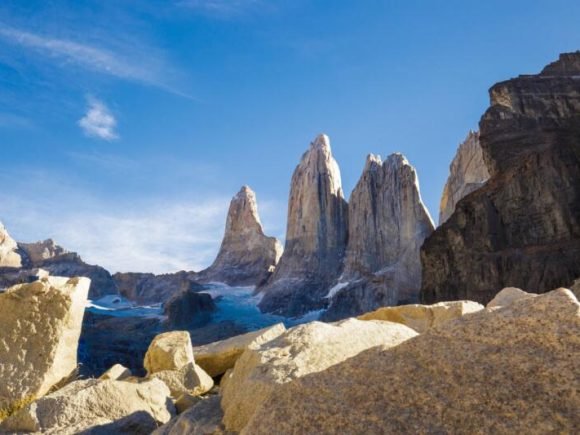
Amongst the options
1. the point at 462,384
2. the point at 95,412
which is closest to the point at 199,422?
the point at 95,412

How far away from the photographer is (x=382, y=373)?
3.60 m

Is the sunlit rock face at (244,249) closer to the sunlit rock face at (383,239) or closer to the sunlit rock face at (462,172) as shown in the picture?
the sunlit rock face at (383,239)

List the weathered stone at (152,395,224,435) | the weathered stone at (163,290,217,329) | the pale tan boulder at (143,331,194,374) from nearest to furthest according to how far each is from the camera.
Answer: the weathered stone at (152,395,224,435)
the pale tan boulder at (143,331,194,374)
the weathered stone at (163,290,217,329)

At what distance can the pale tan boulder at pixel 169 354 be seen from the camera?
37.0 ft

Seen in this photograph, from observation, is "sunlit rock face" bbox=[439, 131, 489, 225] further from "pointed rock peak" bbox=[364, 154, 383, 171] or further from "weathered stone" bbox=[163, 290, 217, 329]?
"weathered stone" bbox=[163, 290, 217, 329]

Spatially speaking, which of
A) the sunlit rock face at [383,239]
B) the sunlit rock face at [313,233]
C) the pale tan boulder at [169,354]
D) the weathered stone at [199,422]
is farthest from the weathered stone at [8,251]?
the weathered stone at [199,422]

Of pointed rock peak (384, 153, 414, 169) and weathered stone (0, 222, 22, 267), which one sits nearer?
pointed rock peak (384, 153, 414, 169)

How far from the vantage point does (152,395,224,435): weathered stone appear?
5125 mm

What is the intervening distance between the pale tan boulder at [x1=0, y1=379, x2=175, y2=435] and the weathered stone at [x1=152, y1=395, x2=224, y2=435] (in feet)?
4.49

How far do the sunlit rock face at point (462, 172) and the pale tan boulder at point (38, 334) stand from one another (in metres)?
123

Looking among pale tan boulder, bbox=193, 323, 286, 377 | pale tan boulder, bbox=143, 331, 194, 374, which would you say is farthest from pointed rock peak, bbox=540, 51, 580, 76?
pale tan boulder, bbox=143, 331, 194, 374

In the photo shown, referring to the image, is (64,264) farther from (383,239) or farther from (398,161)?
(398,161)

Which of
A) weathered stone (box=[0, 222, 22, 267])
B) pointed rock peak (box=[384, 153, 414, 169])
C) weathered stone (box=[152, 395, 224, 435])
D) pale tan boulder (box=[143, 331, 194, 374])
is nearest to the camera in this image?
weathered stone (box=[152, 395, 224, 435])

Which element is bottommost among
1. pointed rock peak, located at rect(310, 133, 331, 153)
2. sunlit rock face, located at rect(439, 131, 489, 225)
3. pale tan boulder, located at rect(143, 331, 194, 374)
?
pale tan boulder, located at rect(143, 331, 194, 374)
